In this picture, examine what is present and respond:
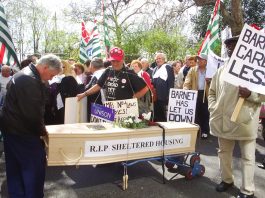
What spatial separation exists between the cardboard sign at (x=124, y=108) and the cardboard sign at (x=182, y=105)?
187 centimetres

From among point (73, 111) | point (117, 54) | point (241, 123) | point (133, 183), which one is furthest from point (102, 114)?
point (241, 123)

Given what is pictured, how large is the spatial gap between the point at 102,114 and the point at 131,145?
81cm

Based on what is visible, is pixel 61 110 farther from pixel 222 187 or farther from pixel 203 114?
pixel 203 114

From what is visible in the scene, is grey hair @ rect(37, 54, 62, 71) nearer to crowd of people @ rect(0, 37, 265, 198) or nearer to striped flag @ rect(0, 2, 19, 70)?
crowd of people @ rect(0, 37, 265, 198)

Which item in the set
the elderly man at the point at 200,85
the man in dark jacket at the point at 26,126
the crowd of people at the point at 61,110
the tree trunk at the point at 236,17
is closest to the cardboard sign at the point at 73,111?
the crowd of people at the point at 61,110

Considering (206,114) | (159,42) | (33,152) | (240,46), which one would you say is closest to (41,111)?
(33,152)

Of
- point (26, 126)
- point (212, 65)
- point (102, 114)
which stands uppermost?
point (212, 65)

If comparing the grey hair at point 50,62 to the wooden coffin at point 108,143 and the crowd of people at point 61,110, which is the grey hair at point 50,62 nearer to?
the crowd of people at point 61,110

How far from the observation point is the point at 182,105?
688 cm

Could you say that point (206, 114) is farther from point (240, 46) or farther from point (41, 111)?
point (41, 111)

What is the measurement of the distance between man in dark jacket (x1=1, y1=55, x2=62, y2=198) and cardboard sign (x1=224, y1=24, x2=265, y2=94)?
2069 millimetres

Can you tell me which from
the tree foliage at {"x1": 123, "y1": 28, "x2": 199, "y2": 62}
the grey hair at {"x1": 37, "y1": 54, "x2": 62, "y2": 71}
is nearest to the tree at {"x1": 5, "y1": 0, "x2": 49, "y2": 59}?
the tree foliage at {"x1": 123, "y1": 28, "x2": 199, "y2": 62}

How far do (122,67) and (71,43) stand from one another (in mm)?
27445

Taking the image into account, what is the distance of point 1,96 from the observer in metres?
6.99
